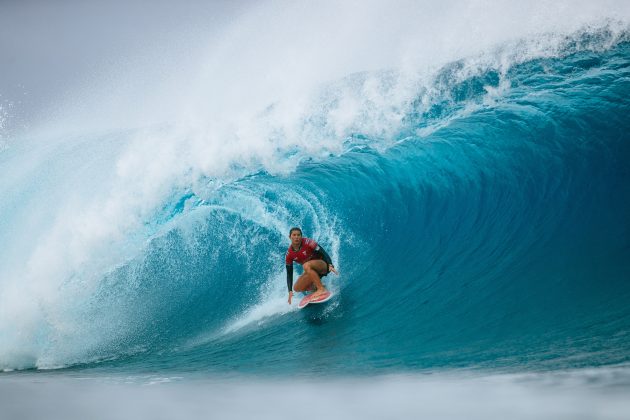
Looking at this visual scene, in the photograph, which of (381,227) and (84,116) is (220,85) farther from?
(381,227)

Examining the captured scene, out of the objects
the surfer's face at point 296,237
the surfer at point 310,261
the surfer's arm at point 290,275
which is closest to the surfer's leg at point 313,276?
the surfer at point 310,261

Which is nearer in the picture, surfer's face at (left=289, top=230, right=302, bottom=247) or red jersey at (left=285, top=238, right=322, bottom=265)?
surfer's face at (left=289, top=230, right=302, bottom=247)

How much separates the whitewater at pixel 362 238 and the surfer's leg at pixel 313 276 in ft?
0.89

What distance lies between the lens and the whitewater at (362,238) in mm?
3145

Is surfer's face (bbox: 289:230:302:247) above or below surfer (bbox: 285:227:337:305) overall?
above

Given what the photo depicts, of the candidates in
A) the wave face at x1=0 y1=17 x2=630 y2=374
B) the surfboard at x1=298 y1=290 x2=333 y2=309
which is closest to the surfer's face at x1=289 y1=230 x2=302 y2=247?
the surfboard at x1=298 y1=290 x2=333 y2=309

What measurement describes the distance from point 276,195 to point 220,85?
568cm

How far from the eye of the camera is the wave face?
14.1ft

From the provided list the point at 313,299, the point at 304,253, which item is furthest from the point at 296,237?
the point at 313,299

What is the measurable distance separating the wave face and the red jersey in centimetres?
62

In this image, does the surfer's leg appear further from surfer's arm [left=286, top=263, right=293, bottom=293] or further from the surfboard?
surfer's arm [left=286, top=263, right=293, bottom=293]

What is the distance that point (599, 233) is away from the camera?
16.8 ft

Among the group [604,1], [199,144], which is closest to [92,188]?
[199,144]

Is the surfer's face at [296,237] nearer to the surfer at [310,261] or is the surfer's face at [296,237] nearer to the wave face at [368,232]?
the surfer at [310,261]
